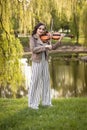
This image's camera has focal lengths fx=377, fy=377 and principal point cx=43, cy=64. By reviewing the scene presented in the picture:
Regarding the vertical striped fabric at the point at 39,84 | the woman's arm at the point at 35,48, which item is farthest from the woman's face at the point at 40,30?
the vertical striped fabric at the point at 39,84

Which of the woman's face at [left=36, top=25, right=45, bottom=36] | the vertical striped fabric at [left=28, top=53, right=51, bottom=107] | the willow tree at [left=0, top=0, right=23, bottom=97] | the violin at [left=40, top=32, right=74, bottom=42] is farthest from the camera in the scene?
the willow tree at [left=0, top=0, right=23, bottom=97]

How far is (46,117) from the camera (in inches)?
259

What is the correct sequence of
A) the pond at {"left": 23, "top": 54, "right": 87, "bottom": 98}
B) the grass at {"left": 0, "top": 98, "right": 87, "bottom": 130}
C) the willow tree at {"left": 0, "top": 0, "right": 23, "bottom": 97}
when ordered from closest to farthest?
the grass at {"left": 0, "top": 98, "right": 87, "bottom": 130} → the willow tree at {"left": 0, "top": 0, "right": 23, "bottom": 97} → the pond at {"left": 23, "top": 54, "right": 87, "bottom": 98}

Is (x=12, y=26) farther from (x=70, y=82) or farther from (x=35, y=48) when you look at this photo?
(x=70, y=82)

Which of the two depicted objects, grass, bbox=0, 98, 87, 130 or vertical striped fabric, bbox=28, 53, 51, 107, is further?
vertical striped fabric, bbox=28, 53, 51, 107

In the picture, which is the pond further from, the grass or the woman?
the woman

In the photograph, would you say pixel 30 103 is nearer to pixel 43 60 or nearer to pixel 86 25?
pixel 43 60

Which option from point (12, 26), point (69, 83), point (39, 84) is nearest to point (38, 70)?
point (39, 84)

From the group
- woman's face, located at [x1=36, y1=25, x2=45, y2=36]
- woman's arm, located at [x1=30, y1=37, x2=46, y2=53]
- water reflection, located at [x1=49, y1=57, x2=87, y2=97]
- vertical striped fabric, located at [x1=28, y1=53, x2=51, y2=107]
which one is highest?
woman's face, located at [x1=36, y1=25, x2=45, y2=36]

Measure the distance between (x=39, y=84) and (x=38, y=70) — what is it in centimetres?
28

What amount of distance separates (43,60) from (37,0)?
1.79m

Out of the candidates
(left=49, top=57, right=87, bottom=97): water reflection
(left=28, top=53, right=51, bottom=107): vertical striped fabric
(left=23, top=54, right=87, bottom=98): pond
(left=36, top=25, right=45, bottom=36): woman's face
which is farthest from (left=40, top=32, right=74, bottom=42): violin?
(left=49, top=57, right=87, bottom=97): water reflection

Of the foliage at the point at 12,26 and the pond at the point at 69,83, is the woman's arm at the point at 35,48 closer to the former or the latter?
the foliage at the point at 12,26

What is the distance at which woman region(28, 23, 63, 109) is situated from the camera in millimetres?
7320
